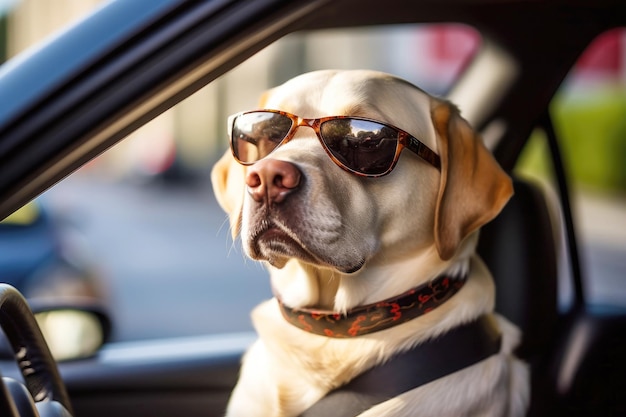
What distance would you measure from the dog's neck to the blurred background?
3.8 inches

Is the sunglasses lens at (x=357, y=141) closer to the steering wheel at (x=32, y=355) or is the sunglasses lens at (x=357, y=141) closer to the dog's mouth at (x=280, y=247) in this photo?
the dog's mouth at (x=280, y=247)

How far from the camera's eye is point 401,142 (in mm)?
1450

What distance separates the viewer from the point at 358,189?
1513mm

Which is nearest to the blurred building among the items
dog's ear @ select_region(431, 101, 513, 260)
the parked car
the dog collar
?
dog's ear @ select_region(431, 101, 513, 260)

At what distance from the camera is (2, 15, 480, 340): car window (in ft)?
6.03

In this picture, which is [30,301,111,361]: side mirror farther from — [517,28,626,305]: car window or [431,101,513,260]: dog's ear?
[517,28,626,305]: car window

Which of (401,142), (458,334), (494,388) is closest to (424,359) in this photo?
(458,334)

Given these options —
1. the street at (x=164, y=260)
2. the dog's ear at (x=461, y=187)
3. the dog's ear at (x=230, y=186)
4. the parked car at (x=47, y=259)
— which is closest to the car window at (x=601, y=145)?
the street at (x=164, y=260)

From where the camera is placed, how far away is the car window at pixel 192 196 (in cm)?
184

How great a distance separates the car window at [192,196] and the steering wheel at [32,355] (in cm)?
20

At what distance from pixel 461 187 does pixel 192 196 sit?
4614 mm

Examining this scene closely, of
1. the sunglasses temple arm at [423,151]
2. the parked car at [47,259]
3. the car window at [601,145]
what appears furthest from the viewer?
the car window at [601,145]

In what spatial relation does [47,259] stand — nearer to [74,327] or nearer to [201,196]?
[201,196]

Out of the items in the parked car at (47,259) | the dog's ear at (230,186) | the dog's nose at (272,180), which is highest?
the dog's nose at (272,180)
